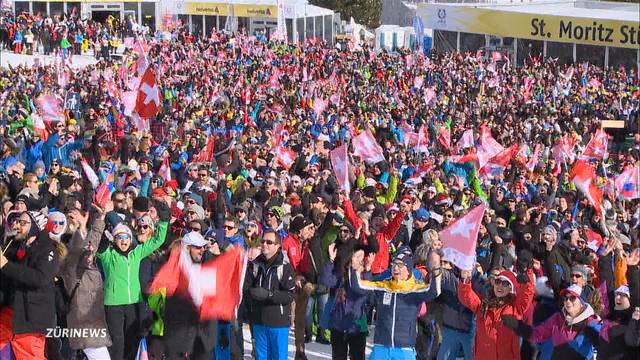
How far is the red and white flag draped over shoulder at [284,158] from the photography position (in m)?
17.0

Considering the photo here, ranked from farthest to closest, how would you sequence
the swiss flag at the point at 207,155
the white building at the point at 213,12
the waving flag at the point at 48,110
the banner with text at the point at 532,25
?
the white building at the point at 213,12, the banner with text at the point at 532,25, the waving flag at the point at 48,110, the swiss flag at the point at 207,155

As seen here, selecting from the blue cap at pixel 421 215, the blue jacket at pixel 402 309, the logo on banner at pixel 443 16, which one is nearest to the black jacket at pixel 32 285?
the blue jacket at pixel 402 309

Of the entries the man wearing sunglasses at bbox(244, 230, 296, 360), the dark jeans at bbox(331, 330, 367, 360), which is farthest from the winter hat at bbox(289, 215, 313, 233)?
the dark jeans at bbox(331, 330, 367, 360)

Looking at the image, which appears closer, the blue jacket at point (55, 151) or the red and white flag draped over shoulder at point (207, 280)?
the red and white flag draped over shoulder at point (207, 280)

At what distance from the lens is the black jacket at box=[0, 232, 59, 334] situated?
775 centimetres

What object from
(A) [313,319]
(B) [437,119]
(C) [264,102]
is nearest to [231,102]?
(C) [264,102]

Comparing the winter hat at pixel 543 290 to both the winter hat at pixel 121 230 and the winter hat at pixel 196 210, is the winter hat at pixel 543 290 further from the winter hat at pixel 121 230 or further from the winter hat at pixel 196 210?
the winter hat at pixel 196 210

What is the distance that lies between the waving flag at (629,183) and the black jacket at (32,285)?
27.0ft

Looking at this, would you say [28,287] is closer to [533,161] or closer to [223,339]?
[223,339]

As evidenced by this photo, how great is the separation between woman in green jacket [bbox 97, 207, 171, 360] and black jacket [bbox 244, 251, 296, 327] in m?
0.76

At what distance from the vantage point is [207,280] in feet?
27.8

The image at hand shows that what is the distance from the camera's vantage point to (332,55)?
37.1 meters

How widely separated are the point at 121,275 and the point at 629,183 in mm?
7853

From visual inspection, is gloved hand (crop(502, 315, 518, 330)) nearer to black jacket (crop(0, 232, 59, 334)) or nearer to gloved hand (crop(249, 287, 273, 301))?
gloved hand (crop(249, 287, 273, 301))
